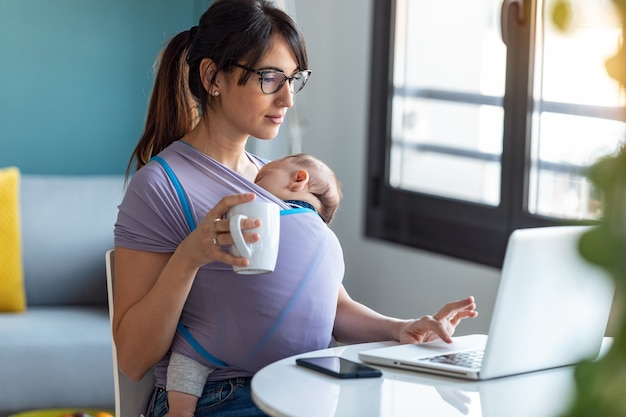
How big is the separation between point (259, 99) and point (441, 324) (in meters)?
0.46

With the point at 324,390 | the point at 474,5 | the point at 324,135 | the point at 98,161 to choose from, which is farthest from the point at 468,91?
the point at 324,390

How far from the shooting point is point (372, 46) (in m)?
3.47

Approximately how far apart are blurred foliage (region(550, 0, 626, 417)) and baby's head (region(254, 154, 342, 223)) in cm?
138

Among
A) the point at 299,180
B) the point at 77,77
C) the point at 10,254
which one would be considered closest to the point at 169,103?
the point at 299,180

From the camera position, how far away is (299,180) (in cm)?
158

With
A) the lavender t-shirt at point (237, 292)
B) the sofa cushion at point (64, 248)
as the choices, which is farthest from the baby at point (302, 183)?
the sofa cushion at point (64, 248)

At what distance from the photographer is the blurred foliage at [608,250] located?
0.18 meters

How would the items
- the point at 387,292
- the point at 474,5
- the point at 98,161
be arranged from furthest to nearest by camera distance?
the point at 98,161
the point at 387,292
the point at 474,5

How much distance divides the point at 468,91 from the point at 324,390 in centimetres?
217

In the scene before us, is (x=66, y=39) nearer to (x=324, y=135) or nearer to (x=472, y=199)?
(x=324, y=135)

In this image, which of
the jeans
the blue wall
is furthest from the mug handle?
the blue wall

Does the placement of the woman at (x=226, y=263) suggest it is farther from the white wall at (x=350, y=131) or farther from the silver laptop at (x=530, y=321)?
the white wall at (x=350, y=131)

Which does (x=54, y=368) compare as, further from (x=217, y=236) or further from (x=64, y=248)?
(x=217, y=236)

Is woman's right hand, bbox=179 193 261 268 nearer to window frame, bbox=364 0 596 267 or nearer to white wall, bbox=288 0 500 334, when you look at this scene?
window frame, bbox=364 0 596 267
